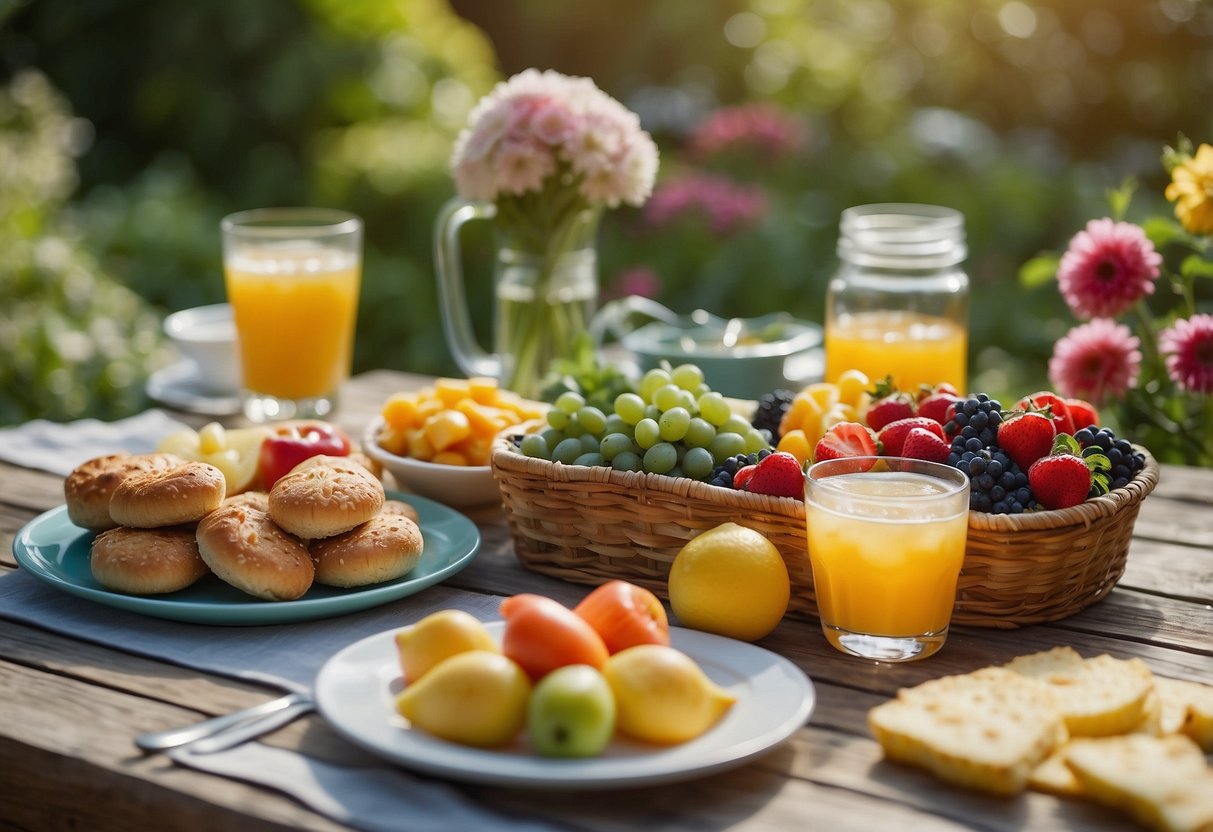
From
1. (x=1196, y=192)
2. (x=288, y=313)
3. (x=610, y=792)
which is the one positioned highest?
(x=1196, y=192)

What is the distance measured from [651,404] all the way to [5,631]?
2.74 ft

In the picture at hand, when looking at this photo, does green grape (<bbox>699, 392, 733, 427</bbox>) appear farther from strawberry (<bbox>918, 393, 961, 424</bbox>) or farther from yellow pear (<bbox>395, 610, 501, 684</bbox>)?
yellow pear (<bbox>395, 610, 501, 684</bbox>)

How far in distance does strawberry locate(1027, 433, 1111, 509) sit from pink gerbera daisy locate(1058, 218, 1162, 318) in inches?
28.3

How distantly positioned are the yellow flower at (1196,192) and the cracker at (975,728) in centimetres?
110

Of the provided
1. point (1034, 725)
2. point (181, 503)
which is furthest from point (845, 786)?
point (181, 503)

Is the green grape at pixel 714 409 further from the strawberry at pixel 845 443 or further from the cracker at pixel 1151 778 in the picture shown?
the cracker at pixel 1151 778

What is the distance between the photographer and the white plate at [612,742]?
1.07 metres

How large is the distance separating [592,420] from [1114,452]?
649mm

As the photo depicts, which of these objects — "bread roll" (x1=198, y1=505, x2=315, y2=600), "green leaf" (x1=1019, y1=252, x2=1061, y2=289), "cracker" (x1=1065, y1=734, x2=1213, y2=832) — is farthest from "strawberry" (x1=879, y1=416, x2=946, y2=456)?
"green leaf" (x1=1019, y1=252, x2=1061, y2=289)

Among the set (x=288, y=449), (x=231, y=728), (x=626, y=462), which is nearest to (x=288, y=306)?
(x=288, y=449)

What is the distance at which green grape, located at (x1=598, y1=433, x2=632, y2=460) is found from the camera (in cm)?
159

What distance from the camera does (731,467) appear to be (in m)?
1.55

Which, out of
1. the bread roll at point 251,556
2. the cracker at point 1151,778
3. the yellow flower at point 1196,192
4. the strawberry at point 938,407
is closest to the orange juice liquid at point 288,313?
the bread roll at point 251,556

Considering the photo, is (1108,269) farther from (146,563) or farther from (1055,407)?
(146,563)
